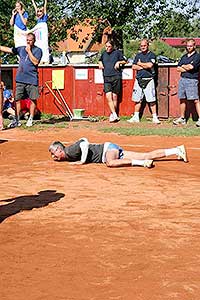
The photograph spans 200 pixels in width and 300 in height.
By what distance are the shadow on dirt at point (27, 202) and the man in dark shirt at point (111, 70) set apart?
8.91 metres

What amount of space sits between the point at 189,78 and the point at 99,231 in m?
10.4

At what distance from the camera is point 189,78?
16328 mm

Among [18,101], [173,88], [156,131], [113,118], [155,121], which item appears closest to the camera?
[156,131]

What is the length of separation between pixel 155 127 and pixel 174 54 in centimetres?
2259

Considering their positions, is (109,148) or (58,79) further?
(58,79)

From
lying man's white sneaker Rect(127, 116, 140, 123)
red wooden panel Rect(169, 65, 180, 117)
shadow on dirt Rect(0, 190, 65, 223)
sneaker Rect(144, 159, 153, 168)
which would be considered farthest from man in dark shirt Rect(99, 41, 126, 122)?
shadow on dirt Rect(0, 190, 65, 223)

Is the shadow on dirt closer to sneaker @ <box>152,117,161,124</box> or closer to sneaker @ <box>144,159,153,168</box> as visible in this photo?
sneaker @ <box>144,159,153,168</box>

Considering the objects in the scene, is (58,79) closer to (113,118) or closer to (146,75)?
(113,118)

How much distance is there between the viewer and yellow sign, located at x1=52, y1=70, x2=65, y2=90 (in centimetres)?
1881

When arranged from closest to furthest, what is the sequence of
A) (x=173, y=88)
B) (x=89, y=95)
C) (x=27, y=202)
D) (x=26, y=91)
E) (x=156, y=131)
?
1. (x=27, y=202)
2. (x=156, y=131)
3. (x=26, y=91)
4. (x=173, y=88)
5. (x=89, y=95)

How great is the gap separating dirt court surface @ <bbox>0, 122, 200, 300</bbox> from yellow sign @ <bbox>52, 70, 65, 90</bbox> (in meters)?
7.96

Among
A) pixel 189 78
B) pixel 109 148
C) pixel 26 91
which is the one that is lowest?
pixel 109 148

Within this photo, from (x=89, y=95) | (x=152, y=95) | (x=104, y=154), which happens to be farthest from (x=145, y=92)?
(x=104, y=154)

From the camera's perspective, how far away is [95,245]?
602 cm
